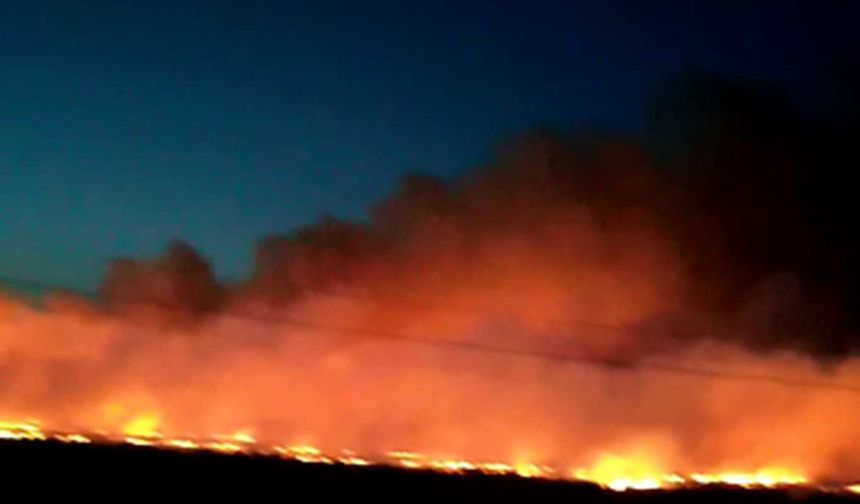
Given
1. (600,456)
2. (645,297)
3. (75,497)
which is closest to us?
(75,497)

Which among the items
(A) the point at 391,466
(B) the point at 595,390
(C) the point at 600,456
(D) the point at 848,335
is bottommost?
(A) the point at 391,466

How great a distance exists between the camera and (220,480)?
59.2 ft

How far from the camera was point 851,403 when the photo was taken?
31.8m

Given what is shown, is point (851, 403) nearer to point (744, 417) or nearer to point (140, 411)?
point (744, 417)

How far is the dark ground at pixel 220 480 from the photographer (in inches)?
666

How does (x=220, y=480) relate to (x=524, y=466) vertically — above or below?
below

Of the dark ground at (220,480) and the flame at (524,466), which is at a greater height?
the flame at (524,466)

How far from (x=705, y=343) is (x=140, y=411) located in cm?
1311

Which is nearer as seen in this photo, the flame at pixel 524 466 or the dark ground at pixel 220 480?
the dark ground at pixel 220 480

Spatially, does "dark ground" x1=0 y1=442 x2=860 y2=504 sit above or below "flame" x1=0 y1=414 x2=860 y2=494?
below

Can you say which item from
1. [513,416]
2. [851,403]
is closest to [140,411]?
[513,416]

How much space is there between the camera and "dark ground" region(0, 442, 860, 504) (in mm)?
16922

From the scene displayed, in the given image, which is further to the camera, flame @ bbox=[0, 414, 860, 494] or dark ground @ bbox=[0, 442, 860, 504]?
flame @ bbox=[0, 414, 860, 494]

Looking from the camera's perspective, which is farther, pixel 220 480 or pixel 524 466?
pixel 524 466
